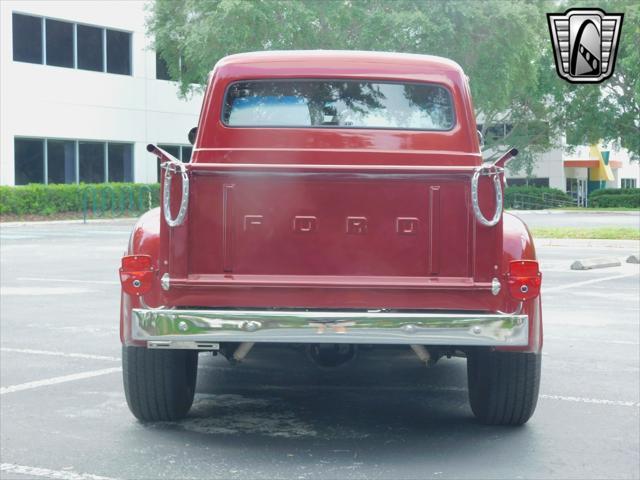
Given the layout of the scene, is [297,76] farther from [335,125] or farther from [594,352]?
[594,352]

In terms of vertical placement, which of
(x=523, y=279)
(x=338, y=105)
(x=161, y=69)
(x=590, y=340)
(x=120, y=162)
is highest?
(x=161, y=69)

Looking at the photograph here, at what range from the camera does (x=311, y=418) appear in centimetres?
673

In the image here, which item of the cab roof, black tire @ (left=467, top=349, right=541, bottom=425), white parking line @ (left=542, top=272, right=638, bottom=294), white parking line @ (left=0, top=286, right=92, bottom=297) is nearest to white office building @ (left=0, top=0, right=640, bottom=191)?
white parking line @ (left=0, top=286, right=92, bottom=297)

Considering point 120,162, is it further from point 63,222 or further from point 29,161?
point 63,222

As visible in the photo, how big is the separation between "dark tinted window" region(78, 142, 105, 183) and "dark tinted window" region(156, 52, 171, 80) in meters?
4.75

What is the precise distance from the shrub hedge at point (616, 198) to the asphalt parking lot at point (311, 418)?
52.1 m

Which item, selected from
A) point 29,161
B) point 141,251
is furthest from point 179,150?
point 141,251

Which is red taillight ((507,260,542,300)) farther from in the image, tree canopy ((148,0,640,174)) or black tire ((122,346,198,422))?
tree canopy ((148,0,640,174))

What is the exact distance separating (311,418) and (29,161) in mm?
33223

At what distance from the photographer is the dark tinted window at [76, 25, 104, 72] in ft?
132

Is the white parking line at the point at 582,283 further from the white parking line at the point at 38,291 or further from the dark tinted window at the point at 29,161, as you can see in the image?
the dark tinted window at the point at 29,161

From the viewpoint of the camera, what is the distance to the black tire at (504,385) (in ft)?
20.5

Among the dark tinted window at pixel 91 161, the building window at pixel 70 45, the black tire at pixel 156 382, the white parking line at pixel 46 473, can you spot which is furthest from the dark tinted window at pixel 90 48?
the white parking line at pixel 46 473

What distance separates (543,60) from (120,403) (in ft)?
163
